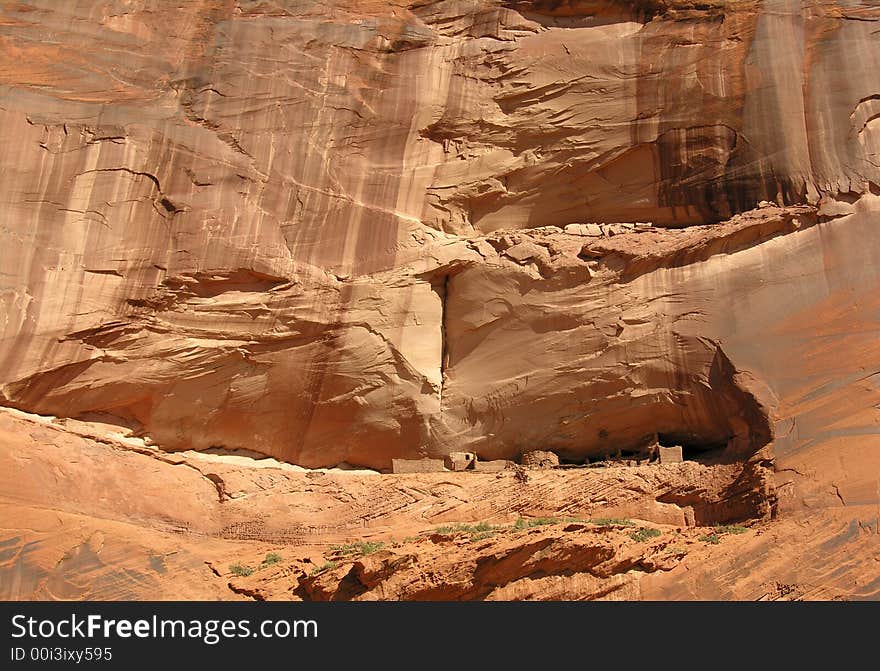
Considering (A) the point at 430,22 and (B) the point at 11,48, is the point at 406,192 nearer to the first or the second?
(A) the point at 430,22

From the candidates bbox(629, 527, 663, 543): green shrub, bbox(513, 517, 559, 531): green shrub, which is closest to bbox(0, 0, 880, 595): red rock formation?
bbox(513, 517, 559, 531): green shrub

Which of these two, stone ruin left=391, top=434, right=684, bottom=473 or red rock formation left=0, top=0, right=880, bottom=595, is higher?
red rock formation left=0, top=0, right=880, bottom=595

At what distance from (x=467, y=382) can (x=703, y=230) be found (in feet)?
16.0

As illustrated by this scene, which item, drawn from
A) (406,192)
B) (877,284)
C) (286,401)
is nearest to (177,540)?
(286,401)

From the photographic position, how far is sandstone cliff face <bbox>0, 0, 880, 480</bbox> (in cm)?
1967

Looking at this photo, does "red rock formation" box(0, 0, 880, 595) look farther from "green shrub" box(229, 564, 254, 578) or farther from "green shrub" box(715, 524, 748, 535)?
"green shrub" box(229, 564, 254, 578)

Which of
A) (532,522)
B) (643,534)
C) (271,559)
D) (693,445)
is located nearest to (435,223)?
(693,445)

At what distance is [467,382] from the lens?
2075 cm

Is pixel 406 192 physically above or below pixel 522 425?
above

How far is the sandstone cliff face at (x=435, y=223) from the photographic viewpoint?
1967cm

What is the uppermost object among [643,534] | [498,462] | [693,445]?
[693,445]

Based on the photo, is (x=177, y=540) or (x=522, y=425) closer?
(x=177, y=540)

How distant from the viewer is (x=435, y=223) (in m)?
21.7

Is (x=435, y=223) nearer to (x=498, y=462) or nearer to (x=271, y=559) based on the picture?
(x=498, y=462)
